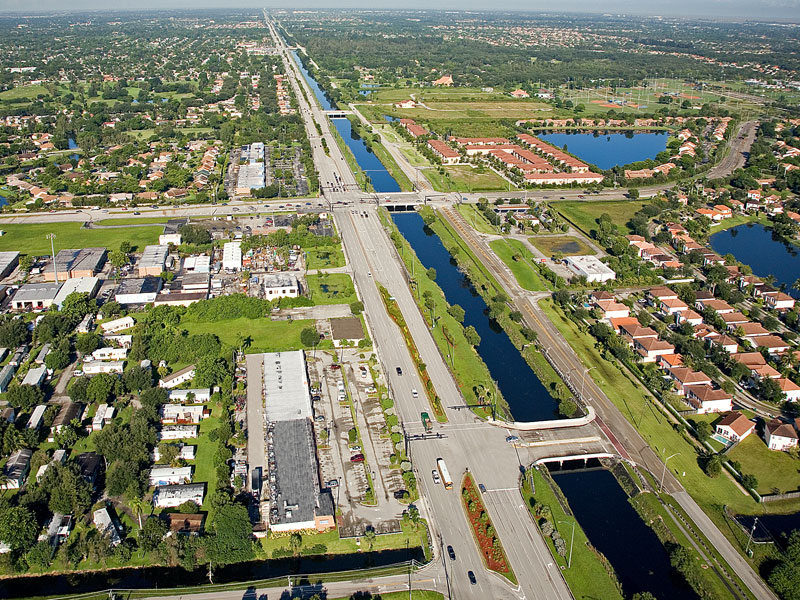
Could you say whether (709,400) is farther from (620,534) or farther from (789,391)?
(620,534)

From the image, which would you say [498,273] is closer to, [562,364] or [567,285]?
[567,285]

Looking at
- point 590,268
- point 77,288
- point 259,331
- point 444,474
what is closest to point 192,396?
point 259,331

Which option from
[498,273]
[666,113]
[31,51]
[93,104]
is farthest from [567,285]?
[31,51]

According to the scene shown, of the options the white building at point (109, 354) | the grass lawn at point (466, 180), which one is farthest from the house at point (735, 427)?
the grass lawn at point (466, 180)

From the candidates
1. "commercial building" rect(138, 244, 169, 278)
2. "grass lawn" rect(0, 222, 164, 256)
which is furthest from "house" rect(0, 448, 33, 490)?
"grass lawn" rect(0, 222, 164, 256)

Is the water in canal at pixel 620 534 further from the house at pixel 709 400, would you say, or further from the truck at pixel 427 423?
the house at pixel 709 400

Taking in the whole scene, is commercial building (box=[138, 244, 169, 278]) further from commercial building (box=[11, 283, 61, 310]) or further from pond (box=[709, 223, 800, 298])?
pond (box=[709, 223, 800, 298])
